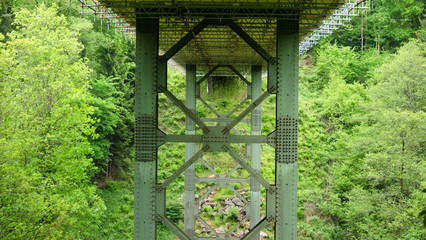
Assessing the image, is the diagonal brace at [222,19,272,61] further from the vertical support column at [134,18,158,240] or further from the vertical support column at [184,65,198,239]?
the vertical support column at [184,65,198,239]

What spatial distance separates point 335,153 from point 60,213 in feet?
65.0

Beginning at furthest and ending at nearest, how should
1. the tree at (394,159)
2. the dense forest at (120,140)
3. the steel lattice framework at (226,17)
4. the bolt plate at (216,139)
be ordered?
the tree at (394,159)
the dense forest at (120,140)
the bolt plate at (216,139)
the steel lattice framework at (226,17)

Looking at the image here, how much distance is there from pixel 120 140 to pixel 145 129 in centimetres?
1991

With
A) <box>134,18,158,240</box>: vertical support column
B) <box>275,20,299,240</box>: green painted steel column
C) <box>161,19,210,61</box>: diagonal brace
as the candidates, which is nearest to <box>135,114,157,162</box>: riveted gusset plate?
<box>134,18,158,240</box>: vertical support column

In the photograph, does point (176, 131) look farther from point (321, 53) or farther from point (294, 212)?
point (294, 212)

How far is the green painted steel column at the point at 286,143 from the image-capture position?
9258 millimetres

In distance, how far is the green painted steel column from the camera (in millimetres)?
9258

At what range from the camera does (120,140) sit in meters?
28.6

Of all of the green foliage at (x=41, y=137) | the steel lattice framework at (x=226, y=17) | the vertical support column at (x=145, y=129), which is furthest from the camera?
the green foliage at (x=41, y=137)

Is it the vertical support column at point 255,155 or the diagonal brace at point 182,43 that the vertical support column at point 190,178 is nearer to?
the vertical support column at point 255,155

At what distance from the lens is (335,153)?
29.3 m

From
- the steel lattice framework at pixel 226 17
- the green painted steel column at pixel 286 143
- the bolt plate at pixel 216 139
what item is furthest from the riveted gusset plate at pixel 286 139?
→ the steel lattice framework at pixel 226 17

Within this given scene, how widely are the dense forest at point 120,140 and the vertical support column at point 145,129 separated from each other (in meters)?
6.83

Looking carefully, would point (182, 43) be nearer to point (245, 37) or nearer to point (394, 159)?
point (245, 37)
